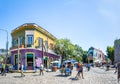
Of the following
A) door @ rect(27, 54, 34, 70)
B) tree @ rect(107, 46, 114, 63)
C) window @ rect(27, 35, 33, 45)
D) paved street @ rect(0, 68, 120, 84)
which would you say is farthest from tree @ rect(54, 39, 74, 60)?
tree @ rect(107, 46, 114, 63)

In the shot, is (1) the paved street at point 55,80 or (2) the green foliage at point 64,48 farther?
(2) the green foliage at point 64,48

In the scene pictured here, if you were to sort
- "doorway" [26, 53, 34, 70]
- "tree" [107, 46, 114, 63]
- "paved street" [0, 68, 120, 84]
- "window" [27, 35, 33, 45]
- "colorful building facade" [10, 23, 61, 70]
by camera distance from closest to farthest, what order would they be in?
1. "paved street" [0, 68, 120, 84]
2. "colorful building facade" [10, 23, 61, 70]
3. "doorway" [26, 53, 34, 70]
4. "window" [27, 35, 33, 45]
5. "tree" [107, 46, 114, 63]

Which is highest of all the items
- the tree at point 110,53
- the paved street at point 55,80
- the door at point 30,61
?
the tree at point 110,53

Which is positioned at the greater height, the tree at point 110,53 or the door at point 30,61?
the tree at point 110,53

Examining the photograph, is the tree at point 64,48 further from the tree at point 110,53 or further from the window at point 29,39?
the tree at point 110,53

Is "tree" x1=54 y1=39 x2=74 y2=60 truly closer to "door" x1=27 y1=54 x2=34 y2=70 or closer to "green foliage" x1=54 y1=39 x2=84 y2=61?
"green foliage" x1=54 y1=39 x2=84 y2=61

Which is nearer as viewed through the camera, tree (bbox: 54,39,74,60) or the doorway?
the doorway

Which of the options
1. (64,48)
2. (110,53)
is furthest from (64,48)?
(110,53)

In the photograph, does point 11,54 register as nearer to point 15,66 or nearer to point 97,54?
point 15,66

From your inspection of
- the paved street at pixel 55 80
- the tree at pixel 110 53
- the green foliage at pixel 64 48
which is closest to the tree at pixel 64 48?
the green foliage at pixel 64 48

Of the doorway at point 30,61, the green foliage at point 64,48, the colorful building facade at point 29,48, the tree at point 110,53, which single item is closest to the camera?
the colorful building facade at point 29,48

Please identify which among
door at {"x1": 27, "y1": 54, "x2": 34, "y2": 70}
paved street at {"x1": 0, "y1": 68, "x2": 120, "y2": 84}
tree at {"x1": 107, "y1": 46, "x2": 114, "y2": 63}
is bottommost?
paved street at {"x1": 0, "y1": 68, "x2": 120, "y2": 84}

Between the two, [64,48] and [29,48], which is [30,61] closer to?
[29,48]

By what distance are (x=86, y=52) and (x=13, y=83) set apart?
312ft
